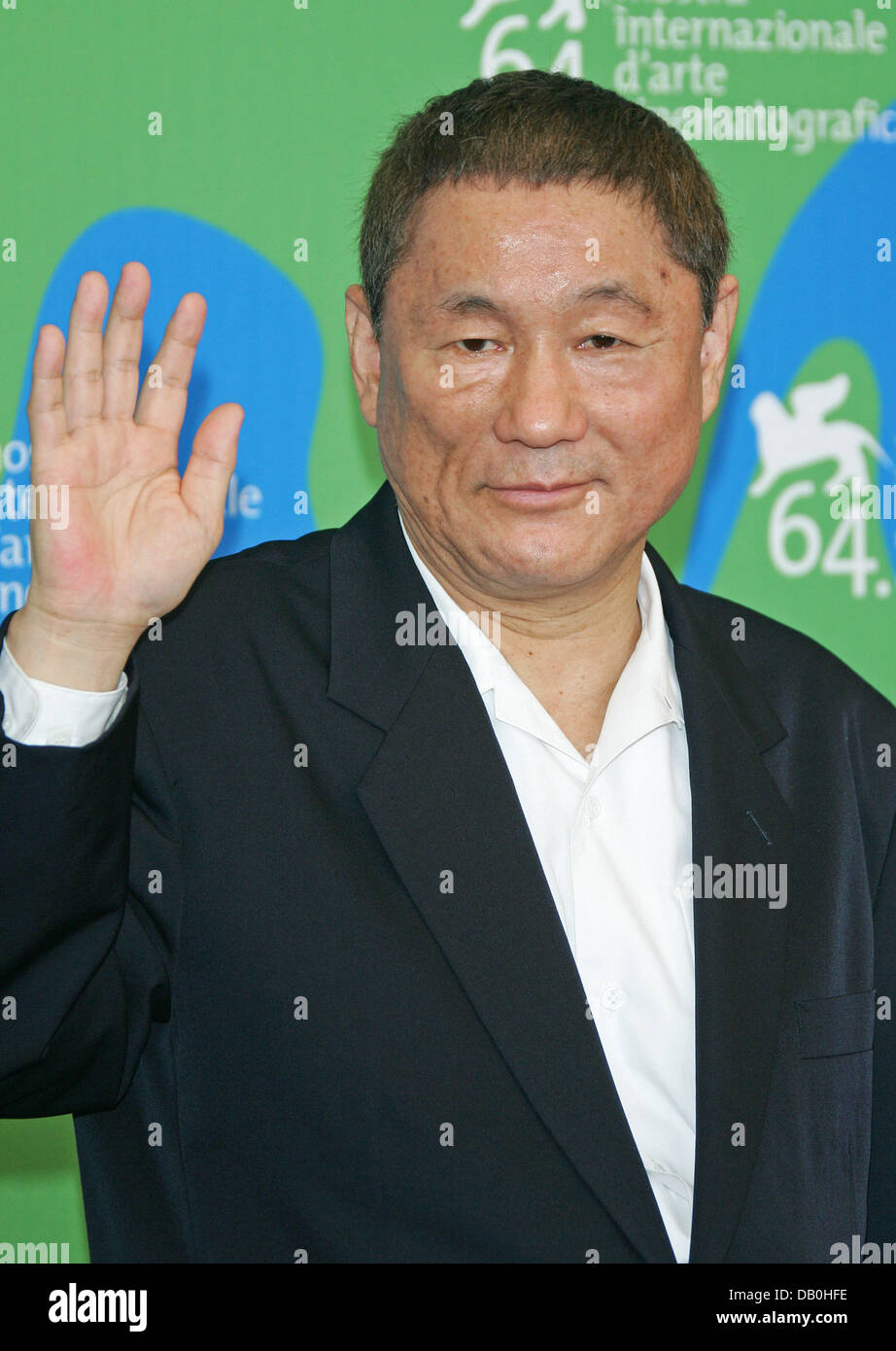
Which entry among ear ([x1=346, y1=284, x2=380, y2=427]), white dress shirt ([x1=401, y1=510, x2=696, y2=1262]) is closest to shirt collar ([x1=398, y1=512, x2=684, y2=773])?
white dress shirt ([x1=401, y1=510, x2=696, y2=1262])

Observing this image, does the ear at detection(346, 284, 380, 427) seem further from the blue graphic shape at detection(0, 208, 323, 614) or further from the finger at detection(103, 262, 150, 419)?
the blue graphic shape at detection(0, 208, 323, 614)

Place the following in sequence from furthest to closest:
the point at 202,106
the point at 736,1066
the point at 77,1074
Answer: the point at 202,106 < the point at 736,1066 < the point at 77,1074

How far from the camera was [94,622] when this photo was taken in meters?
1.06

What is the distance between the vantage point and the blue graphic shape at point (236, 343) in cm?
204

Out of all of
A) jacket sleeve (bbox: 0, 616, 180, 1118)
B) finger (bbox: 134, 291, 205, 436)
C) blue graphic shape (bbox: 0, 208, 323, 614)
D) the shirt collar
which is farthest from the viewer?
blue graphic shape (bbox: 0, 208, 323, 614)

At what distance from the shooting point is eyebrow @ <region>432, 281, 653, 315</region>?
1.26 metres

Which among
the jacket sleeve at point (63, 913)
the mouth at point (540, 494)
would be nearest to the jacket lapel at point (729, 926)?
the mouth at point (540, 494)

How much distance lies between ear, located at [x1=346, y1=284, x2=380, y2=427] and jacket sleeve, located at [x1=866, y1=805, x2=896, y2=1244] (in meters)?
0.68

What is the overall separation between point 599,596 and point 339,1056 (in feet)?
1.65

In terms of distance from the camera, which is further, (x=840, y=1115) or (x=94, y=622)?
(x=840, y=1115)

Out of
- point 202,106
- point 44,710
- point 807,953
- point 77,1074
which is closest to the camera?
point 44,710

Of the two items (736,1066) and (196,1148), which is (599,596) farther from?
(196,1148)

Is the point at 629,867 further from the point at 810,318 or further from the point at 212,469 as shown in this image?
the point at 810,318

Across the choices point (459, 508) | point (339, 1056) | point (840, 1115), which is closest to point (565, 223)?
point (459, 508)
